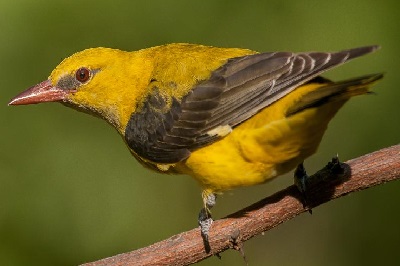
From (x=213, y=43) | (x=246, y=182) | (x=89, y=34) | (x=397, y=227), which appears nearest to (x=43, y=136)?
(x=89, y=34)

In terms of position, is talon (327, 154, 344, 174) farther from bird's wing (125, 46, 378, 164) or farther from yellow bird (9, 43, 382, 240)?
bird's wing (125, 46, 378, 164)

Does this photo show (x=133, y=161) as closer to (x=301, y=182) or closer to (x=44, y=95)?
(x=44, y=95)

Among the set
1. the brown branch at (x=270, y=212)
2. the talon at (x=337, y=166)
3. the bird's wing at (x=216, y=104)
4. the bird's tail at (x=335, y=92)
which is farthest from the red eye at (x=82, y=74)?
the talon at (x=337, y=166)

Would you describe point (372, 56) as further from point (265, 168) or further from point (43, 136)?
point (43, 136)

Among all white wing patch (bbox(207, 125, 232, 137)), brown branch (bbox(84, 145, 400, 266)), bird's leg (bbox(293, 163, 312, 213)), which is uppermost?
white wing patch (bbox(207, 125, 232, 137))

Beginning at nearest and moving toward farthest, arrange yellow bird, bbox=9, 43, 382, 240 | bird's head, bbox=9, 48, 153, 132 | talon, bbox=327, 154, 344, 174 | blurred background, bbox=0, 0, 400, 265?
talon, bbox=327, 154, 344, 174, yellow bird, bbox=9, 43, 382, 240, bird's head, bbox=9, 48, 153, 132, blurred background, bbox=0, 0, 400, 265

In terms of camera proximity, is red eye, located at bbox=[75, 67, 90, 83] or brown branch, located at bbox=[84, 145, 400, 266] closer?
brown branch, located at bbox=[84, 145, 400, 266]

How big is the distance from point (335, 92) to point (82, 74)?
1860mm

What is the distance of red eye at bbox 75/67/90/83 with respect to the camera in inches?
255

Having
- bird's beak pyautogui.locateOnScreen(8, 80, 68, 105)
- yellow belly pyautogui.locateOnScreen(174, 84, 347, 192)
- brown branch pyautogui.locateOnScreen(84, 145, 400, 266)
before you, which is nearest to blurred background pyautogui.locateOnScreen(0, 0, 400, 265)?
bird's beak pyautogui.locateOnScreen(8, 80, 68, 105)

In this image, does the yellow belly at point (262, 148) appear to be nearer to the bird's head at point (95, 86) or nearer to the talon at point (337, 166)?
the talon at point (337, 166)

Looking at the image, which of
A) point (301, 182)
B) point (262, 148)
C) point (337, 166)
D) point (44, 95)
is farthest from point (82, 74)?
point (337, 166)

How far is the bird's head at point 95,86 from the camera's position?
6.46 meters

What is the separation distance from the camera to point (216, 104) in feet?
19.6
